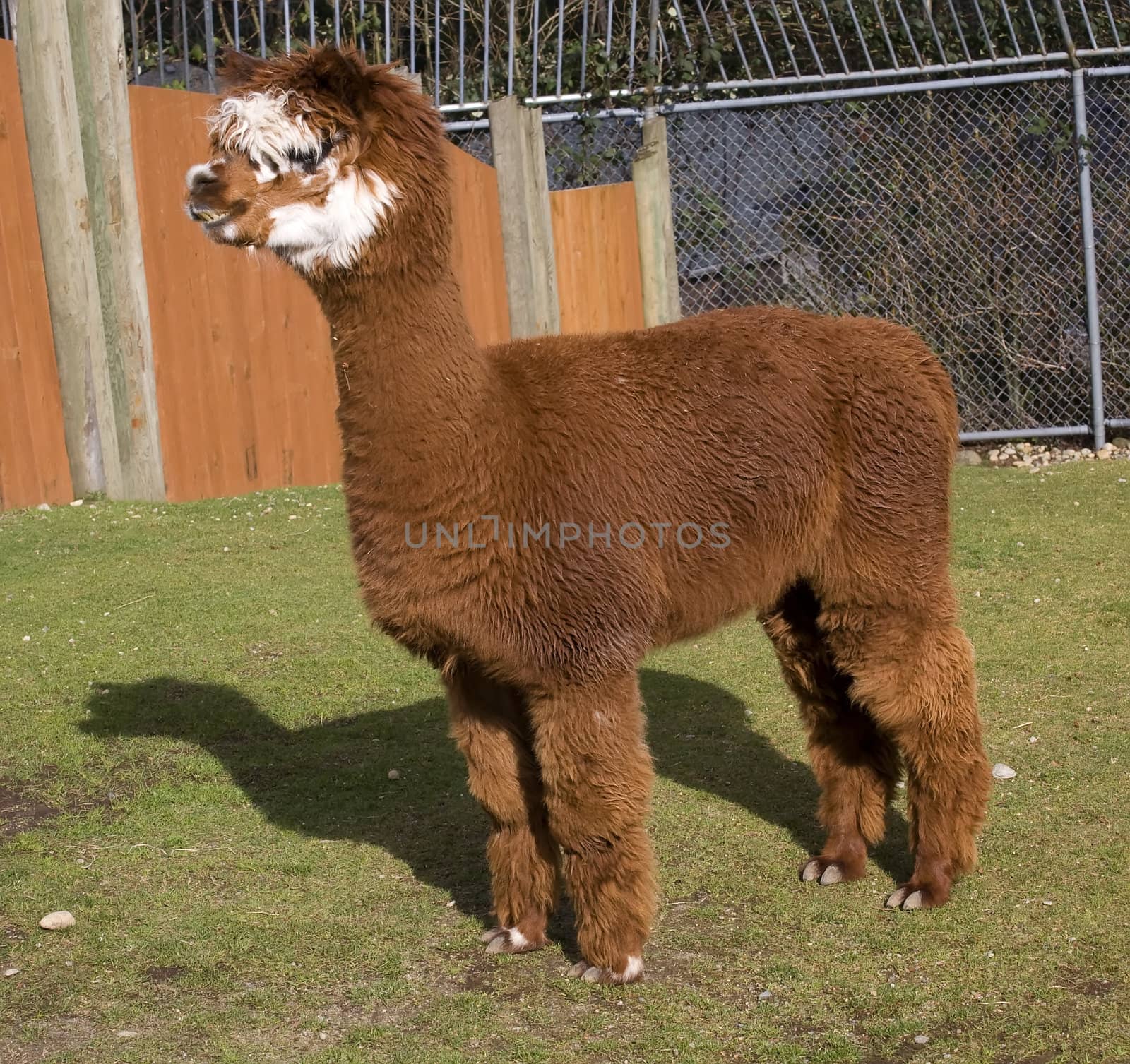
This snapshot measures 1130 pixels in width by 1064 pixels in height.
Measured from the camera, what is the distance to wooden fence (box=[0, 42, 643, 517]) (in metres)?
8.32

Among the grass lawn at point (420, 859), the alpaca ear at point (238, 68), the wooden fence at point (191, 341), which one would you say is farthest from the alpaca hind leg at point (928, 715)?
the wooden fence at point (191, 341)

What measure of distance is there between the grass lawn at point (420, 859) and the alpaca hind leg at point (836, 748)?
0.15 metres

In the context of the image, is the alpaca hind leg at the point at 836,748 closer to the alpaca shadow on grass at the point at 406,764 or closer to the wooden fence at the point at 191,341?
the alpaca shadow on grass at the point at 406,764

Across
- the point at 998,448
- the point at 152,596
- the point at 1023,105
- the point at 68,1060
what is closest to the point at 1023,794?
the point at 68,1060

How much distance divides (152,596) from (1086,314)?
7956mm

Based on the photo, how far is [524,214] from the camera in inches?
457

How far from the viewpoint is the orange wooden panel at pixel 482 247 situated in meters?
10.9

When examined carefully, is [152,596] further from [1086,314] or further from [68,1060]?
[1086,314]

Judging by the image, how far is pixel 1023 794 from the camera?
4820mm

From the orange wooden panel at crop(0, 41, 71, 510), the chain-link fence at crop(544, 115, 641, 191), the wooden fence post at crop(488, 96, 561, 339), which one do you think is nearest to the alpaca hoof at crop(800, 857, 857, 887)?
the orange wooden panel at crop(0, 41, 71, 510)

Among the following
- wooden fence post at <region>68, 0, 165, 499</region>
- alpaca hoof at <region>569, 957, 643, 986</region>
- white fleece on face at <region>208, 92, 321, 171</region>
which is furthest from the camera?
wooden fence post at <region>68, 0, 165, 499</region>

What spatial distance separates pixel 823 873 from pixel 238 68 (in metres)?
2.93

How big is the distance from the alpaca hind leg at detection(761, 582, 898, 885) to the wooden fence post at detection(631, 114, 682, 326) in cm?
838

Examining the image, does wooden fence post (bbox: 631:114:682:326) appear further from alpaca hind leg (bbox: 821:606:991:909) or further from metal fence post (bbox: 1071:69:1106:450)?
alpaca hind leg (bbox: 821:606:991:909)
